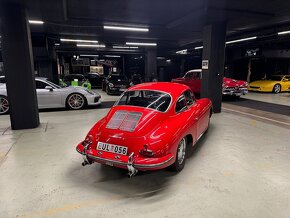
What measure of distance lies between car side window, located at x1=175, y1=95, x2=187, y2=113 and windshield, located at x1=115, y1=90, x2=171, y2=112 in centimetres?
18

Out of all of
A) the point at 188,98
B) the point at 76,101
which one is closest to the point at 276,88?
the point at 188,98

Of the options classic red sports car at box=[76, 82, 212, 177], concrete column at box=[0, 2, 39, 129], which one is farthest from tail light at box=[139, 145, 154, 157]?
concrete column at box=[0, 2, 39, 129]

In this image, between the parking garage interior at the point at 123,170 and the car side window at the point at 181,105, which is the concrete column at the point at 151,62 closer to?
the parking garage interior at the point at 123,170

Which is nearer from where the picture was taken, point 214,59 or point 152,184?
point 152,184

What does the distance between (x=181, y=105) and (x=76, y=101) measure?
512 centimetres

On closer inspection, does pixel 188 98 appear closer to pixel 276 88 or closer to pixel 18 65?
pixel 18 65

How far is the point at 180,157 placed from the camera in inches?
118

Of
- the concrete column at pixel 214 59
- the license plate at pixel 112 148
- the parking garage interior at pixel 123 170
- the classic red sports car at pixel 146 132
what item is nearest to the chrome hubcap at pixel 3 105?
the parking garage interior at pixel 123 170

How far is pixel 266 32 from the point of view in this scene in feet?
29.6

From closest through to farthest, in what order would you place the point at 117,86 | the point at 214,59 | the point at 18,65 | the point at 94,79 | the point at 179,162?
the point at 179,162 → the point at 18,65 → the point at 214,59 → the point at 117,86 → the point at 94,79

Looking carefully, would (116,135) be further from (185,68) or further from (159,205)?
(185,68)

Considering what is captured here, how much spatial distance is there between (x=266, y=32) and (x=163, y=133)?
9.02m

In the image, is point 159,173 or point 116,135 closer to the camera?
point 116,135

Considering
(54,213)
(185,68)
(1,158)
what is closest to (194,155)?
(54,213)
